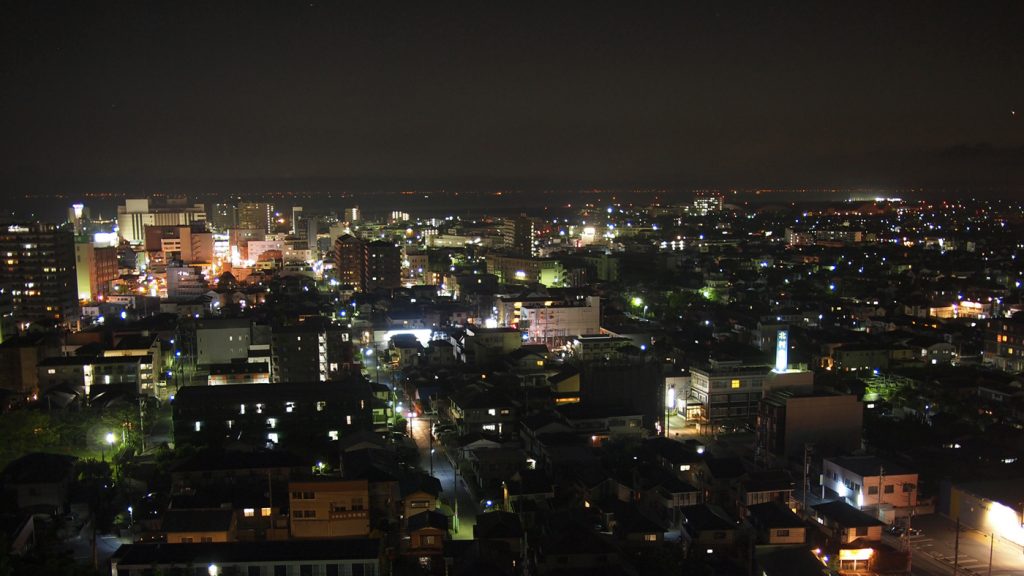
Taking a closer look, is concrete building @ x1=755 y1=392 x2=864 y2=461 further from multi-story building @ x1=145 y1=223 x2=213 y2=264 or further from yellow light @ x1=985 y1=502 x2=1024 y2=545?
multi-story building @ x1=145 y1=223 x2=213 y2=264

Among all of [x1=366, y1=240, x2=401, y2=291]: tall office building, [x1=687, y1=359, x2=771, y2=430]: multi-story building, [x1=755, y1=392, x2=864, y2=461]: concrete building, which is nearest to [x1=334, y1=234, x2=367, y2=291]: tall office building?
[x1=366, y1=240, x2=401, y2=291]: tall office building

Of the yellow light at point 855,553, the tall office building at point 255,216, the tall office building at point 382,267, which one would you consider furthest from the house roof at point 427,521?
the tall office building at point 255,216

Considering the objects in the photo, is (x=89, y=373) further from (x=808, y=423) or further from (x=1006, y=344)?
(x=1006, y=344)

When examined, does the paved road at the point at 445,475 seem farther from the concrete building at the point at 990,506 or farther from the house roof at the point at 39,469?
the concrete building at the point at 990,506

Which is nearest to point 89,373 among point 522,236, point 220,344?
point 220,344

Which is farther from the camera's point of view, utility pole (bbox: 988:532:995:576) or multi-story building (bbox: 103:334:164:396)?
multi-story building (bbox: 103:334:164:396)
